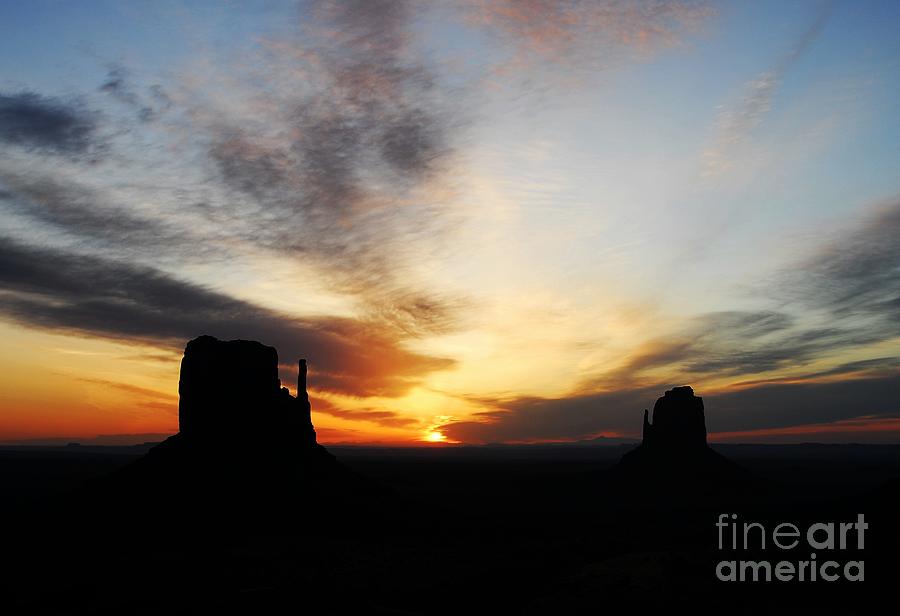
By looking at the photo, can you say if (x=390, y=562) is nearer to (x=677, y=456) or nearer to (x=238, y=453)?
(x=238, y=453)

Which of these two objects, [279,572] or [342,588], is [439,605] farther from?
[279,572]

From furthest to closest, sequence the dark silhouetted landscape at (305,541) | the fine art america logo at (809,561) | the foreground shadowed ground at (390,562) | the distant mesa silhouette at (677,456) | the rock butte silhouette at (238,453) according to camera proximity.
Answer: the distant mesa silhouette at (677,456) < the rock butte silhouette at (238,453) < the fine art america logo at (809,561) < the dark silhouetted landscape at (305,541) < the foreground shadowed ground at (390,562)

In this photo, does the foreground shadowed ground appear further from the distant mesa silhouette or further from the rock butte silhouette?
the distant mesa silhouette

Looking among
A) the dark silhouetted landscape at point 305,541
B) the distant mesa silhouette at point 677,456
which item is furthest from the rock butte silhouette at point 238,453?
the distant mesa silhouette at point 677,456

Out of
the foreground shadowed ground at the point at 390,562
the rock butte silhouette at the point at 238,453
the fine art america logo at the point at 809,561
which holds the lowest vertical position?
the foreground shadowed ground at the point at 390,562

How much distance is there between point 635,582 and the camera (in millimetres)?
32594

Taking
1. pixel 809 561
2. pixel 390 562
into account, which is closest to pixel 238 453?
pixel 390 562

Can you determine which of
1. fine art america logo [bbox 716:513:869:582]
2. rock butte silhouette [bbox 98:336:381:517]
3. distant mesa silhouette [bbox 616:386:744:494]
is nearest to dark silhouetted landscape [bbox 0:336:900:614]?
rock butte silhouette [bbox 98:336:381:517]

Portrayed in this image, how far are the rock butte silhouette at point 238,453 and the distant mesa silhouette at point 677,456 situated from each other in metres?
64.2

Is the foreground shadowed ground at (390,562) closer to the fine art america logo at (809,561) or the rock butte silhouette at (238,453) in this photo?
the fine art america logo at (809,561)

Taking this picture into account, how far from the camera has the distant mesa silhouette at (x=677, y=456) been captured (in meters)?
108

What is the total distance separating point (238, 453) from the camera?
6006 cm

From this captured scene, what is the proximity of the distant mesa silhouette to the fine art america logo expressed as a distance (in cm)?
5899

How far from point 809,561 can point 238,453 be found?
4729 cm
